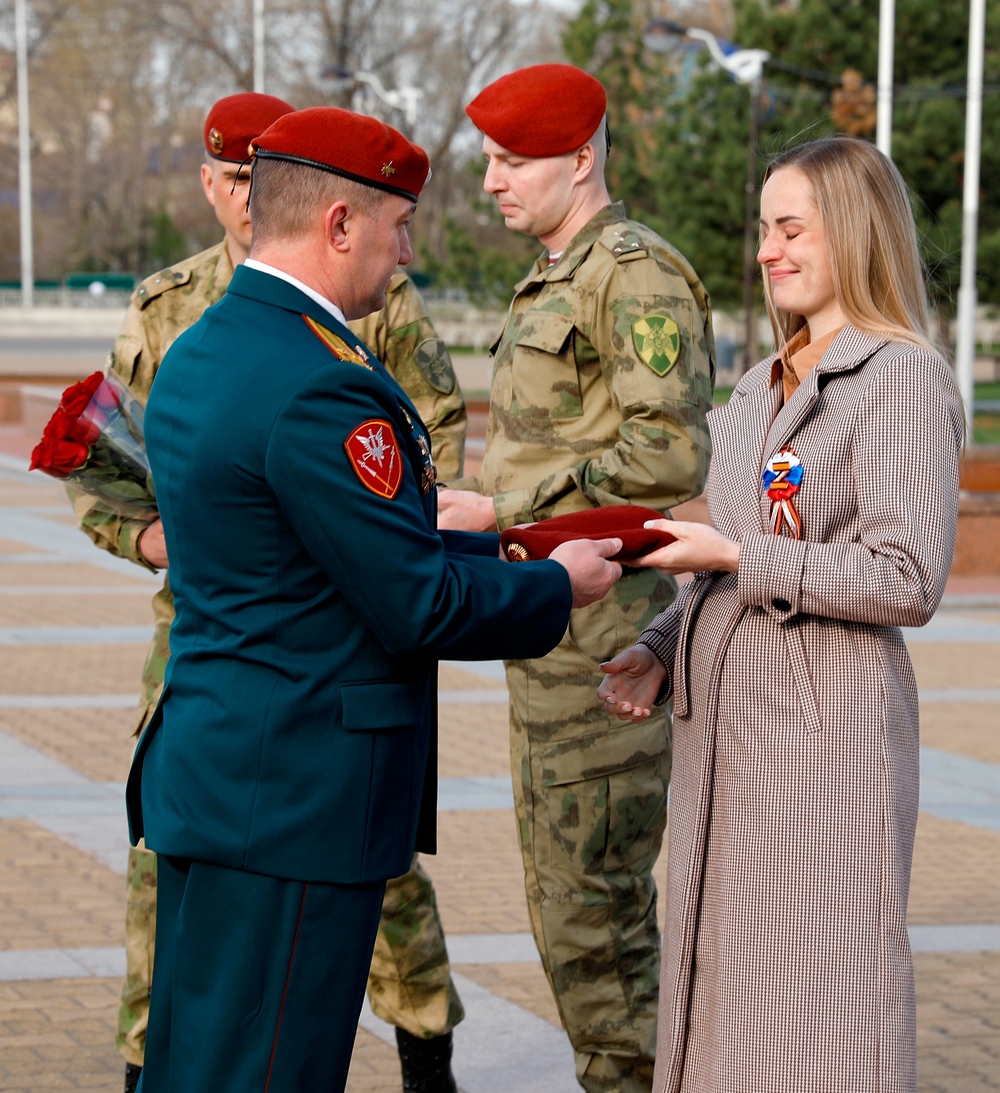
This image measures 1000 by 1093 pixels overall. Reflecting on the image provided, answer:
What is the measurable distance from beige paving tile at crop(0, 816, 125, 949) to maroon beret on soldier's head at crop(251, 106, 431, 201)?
307 cm

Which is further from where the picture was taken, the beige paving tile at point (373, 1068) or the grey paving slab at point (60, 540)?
the grey paving slab at point (60, 540)

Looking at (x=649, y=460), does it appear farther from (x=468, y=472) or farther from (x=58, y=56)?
(x=58, y=56)

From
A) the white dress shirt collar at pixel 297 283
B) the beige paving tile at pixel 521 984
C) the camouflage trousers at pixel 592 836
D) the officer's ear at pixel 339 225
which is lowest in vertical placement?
the beige paving tile at pixel 521 984

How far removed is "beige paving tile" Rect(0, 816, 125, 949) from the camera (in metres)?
4.95

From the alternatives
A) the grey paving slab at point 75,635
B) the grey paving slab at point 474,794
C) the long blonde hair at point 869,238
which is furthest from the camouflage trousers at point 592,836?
the grey paving slab at point 75,635

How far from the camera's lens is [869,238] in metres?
2.84

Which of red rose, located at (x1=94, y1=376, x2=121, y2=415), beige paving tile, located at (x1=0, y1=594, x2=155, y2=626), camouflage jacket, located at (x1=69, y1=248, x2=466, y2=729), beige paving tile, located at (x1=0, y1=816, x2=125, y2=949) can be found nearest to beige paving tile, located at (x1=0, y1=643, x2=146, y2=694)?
beige paving tile, located at (x1=0, y1=594, x2=155, y2=626)

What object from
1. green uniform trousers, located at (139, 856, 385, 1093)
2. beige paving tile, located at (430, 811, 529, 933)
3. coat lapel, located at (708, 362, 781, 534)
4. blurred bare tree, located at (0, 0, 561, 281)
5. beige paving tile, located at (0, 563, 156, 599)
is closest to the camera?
green uniform trousers, located at (139, 856, 385, 1093)

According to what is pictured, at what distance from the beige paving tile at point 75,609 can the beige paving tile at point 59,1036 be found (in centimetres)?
→ 612

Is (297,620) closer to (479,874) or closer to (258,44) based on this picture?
(479,874)

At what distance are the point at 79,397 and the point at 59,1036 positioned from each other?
1856mm

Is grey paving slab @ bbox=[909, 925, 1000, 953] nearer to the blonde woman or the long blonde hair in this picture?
the blonde woman

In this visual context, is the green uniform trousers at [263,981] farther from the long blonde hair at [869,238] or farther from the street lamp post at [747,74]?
the street lamp post at [747,74]

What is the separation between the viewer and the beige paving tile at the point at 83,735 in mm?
7000
